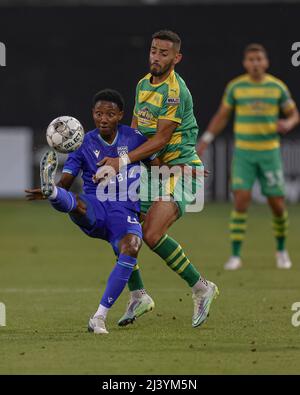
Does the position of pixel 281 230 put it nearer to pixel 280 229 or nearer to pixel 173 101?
pixel 280 229

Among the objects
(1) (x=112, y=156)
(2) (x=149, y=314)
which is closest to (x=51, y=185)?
(1) (x=112, y=156)

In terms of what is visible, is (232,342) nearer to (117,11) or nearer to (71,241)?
(71,241)

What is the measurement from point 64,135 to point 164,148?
97 centimetres

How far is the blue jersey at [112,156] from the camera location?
9.57 metres

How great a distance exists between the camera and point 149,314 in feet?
33.9

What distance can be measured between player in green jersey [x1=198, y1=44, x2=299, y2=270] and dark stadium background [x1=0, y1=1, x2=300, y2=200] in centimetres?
822

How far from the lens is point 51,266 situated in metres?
14.1

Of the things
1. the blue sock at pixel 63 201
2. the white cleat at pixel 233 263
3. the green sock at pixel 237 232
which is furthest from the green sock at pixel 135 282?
the green sock at pixel 237 232

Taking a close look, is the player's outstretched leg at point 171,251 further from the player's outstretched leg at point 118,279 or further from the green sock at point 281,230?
the green sock at point 281,230

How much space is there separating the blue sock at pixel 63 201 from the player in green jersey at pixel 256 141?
16.4 feet

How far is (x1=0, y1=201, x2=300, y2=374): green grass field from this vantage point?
25.9ft

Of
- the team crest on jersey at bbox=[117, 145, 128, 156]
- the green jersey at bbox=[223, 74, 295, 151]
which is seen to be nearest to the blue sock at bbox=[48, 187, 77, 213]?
the team crest on jersey at bbox=[117, 145, 128, 156]

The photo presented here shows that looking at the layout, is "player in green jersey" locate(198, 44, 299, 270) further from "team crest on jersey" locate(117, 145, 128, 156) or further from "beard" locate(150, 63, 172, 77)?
"team crest on jersey" locate(117, 145, 128, 156)
